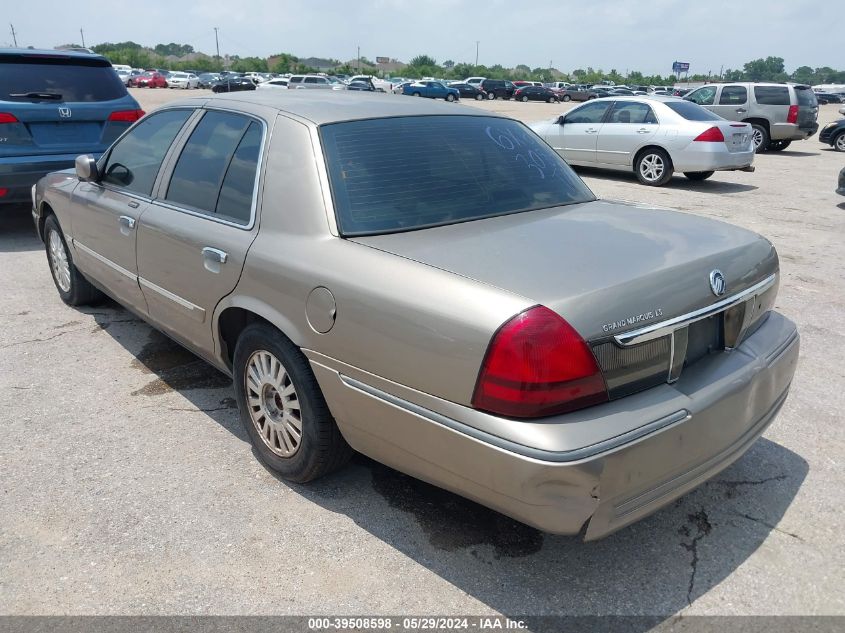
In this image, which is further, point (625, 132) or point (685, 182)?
point (685, 182)

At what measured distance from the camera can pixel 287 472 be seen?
3154 millimetres

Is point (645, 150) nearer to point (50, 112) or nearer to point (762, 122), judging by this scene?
point (762, 122)

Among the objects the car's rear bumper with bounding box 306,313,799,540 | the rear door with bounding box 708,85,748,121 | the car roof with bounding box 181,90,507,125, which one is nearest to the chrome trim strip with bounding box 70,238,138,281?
the car roof with bounding box 181,90,507,125

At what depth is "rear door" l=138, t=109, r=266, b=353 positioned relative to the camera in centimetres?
322

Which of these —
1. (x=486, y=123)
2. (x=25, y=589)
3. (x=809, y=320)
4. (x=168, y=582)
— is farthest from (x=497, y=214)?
(x=809, y=320)

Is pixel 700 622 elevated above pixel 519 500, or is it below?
below

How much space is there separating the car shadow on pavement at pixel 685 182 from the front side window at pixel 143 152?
9.77 meters

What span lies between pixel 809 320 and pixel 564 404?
4.03 metres

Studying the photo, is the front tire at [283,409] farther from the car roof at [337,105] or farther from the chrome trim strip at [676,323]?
the chrome trim strip at [676,323]

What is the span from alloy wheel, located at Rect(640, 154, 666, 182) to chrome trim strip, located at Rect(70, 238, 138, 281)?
982cm

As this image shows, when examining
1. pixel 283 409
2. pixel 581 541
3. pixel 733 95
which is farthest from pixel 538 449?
pixel 733 95

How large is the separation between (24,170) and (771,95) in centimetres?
1653

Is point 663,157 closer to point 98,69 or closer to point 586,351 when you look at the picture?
point 98,69

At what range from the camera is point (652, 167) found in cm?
1212
